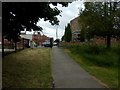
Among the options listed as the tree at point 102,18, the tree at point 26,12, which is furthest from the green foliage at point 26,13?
the tree at point 102,18

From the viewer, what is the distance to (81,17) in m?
37.0

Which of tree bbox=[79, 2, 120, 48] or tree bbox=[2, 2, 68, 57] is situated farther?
tree bbox=[79, 2, 120, 48]

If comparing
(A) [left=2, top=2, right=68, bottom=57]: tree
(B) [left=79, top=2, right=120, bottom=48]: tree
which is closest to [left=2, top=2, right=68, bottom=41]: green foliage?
(A) [left=2, top=2, right=68, bottom=57]: tree

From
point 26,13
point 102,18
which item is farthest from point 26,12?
point 102,18

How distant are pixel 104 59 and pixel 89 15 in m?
11.6

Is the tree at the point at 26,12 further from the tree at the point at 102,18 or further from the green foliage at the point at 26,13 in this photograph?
the tree at the point at 102,18

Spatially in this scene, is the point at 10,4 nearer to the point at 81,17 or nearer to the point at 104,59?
the point at 104,59

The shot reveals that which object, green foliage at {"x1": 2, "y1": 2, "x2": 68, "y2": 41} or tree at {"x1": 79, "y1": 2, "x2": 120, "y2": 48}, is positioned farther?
tree at {"x1": 79, "y1": 2, "x2": 120, "y2": 48}

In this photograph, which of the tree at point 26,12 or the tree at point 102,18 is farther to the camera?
the tree at point 102,18

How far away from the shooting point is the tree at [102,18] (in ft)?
112

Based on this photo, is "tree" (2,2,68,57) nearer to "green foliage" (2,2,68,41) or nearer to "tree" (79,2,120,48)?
"green foliage" (2,2,68,41)

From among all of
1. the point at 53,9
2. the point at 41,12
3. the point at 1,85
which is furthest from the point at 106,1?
the point at 1,85

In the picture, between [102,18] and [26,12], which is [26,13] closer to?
[26,12]

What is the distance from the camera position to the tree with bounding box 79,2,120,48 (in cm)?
3402
